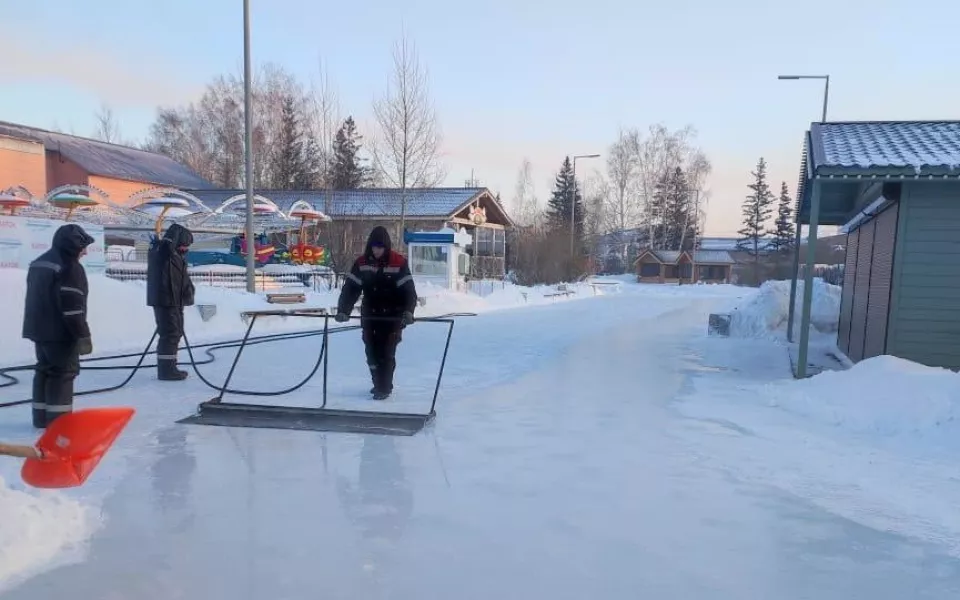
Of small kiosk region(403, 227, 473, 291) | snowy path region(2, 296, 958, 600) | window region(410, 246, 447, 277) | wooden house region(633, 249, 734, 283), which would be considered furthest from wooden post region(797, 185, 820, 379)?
wooden house region(633, 249, 734, 283)

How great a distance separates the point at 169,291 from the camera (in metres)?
7.61

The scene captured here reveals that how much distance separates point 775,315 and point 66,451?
14.9 meters

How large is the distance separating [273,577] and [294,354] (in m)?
7.29

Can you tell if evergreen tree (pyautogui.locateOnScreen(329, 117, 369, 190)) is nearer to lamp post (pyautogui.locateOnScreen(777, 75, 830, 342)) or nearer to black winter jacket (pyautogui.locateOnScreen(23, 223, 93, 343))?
lamp post (pyautogui.locateOnScreen(777, 75, 830, 342))

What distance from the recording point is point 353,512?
402 centimetres

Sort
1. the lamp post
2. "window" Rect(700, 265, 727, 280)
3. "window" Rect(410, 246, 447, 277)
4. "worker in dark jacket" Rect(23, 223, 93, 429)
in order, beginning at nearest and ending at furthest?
1. "worker in dark jacket" Rect(23, 223, 93, 429)
2. the lamp post
3. "window" Rect(410, 246, 447, 277)
4. "window" Rect(700, 265, 727, 280)

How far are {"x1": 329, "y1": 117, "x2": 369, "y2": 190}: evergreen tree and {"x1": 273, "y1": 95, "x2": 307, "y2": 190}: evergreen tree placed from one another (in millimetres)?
2929

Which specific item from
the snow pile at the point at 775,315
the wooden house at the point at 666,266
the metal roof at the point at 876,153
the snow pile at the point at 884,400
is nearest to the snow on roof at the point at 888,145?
the metal roof at the point at 876,153

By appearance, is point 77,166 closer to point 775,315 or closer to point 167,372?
point 167,372

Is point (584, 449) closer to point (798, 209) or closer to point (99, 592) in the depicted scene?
point (99, 592)

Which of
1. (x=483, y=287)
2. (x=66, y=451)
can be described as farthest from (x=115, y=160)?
(x=66, y=451)

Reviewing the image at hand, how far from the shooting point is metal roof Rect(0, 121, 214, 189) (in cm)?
3772

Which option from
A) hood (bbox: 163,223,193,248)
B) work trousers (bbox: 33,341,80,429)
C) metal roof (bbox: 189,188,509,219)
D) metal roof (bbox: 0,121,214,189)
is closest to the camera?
work trousers (bbox: 33,341,80,429)

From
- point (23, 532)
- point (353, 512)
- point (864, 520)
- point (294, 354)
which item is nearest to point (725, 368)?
point (864, 520)
